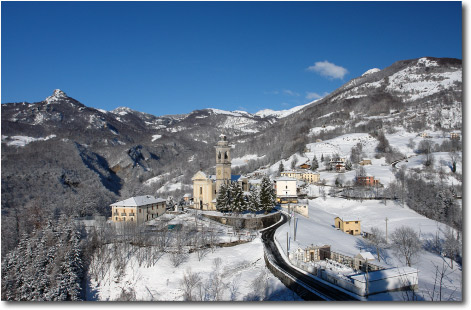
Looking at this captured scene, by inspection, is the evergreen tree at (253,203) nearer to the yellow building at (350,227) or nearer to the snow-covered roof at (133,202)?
the yellow building at (350,227)

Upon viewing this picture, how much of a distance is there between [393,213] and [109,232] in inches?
1429

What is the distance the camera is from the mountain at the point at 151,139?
8344cm

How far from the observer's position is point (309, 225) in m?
35.0

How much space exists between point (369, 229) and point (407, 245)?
10873mm

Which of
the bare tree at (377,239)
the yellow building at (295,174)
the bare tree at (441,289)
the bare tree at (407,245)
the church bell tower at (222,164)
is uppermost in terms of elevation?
the church bell tower at (222,164)

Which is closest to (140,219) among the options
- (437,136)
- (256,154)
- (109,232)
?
(109,232)

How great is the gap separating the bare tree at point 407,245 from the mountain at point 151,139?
43206 millimetres

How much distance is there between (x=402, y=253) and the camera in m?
28.2

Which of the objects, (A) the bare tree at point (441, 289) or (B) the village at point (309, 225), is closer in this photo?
(A) the bare tree at point (441, 289)

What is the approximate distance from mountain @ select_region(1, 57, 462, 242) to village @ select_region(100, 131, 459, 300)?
65.8 ft

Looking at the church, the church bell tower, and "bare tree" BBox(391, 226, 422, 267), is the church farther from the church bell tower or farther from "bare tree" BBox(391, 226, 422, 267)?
"bare tree" BBox(391, 226, 422, 267)

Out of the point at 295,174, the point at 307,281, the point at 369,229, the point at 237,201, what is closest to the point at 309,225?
the point at 237,201

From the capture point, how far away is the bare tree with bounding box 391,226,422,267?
2723cm

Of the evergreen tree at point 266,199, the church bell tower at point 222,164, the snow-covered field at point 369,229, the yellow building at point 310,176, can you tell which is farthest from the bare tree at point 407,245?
the yellow building at point 310,176
